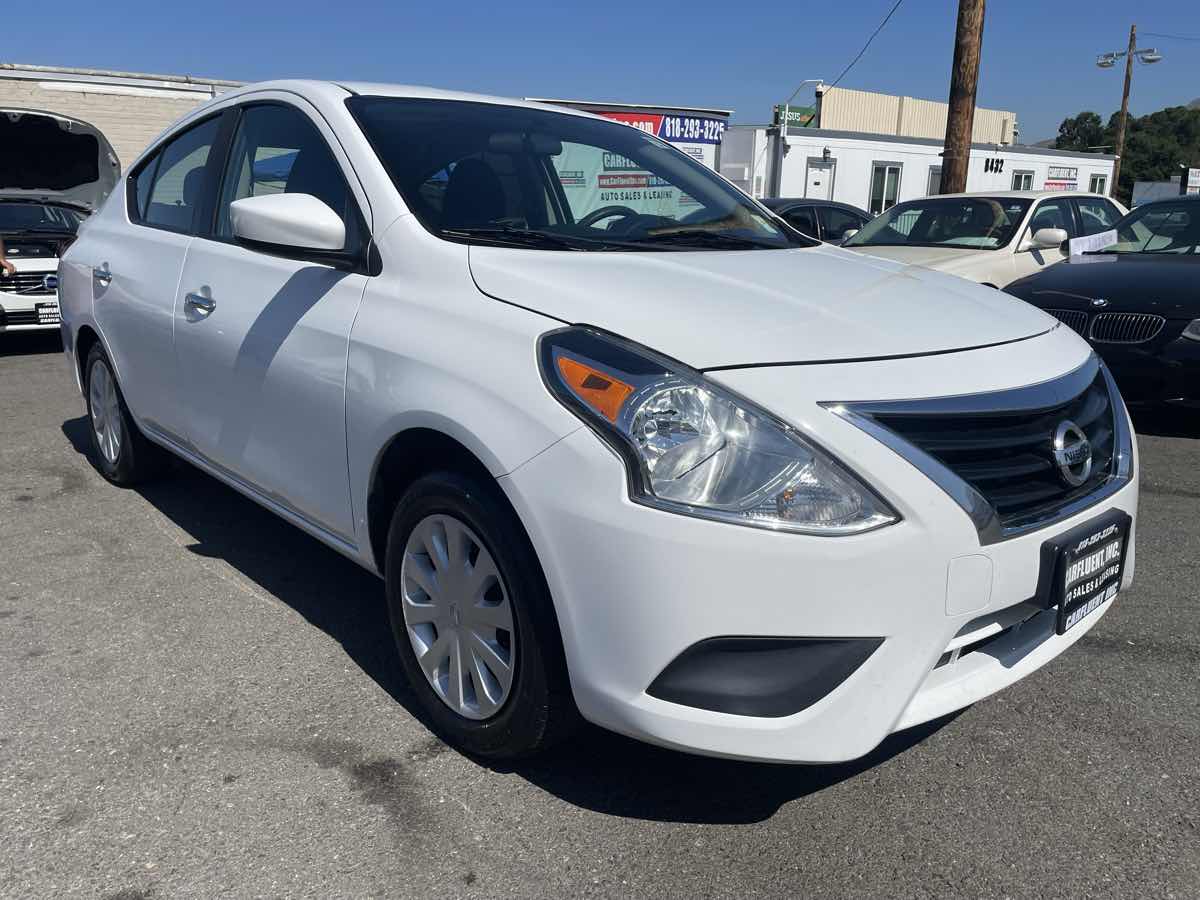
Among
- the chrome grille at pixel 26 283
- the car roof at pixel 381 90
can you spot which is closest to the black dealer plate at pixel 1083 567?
the car roof at pixel 381 90

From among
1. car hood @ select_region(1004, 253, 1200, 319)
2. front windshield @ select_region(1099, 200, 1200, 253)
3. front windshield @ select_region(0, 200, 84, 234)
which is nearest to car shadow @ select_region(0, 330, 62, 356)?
front windshield @ select_region(0, 200, 84, 234)

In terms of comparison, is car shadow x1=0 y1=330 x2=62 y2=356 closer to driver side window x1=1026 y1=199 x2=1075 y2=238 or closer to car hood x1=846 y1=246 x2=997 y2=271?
car hood x1=846 y1=246 x2=997 y2=271

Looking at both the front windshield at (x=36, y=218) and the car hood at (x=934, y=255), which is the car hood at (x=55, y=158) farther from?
the car hood at (x=934, y=255)

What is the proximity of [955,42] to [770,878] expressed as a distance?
1084 centimetres

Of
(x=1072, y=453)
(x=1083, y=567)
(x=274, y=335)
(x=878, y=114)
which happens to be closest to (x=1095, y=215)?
(x=1072, y=453)

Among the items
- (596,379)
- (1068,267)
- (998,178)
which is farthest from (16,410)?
(998,178)

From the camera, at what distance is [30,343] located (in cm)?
997

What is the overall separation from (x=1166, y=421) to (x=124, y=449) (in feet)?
20.3

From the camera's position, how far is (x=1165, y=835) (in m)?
2.30

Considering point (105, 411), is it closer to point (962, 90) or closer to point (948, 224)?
point (948, 224)

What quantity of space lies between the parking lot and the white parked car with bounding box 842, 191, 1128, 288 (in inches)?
189

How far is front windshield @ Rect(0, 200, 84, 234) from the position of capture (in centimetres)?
913

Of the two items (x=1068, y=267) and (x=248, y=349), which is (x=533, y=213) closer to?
(x=248, y=349)

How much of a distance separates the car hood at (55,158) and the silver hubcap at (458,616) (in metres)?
→ 9.68
